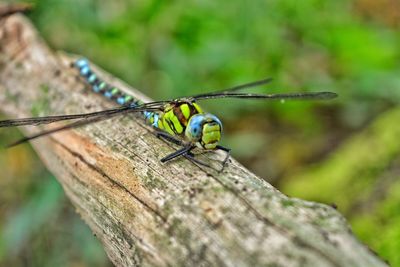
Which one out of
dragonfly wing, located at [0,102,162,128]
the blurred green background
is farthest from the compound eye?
the blurred green background

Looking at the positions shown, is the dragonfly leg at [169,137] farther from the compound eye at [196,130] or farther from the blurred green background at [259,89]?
the blurred green background at [259,89]

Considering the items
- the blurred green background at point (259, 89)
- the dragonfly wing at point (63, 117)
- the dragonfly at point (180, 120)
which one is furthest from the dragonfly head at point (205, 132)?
the blurred green background at point (259, 89)

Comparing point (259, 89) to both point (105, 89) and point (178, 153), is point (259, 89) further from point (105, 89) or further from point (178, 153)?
point (178, 153)

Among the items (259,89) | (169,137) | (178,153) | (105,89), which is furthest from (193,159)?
(259,89)

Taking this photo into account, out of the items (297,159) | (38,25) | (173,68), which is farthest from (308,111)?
(38,25)

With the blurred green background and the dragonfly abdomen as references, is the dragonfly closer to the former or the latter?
the dragonfly abdomen

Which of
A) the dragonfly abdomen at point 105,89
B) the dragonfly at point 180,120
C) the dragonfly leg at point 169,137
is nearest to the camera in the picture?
the dragonfly at point 180,120
